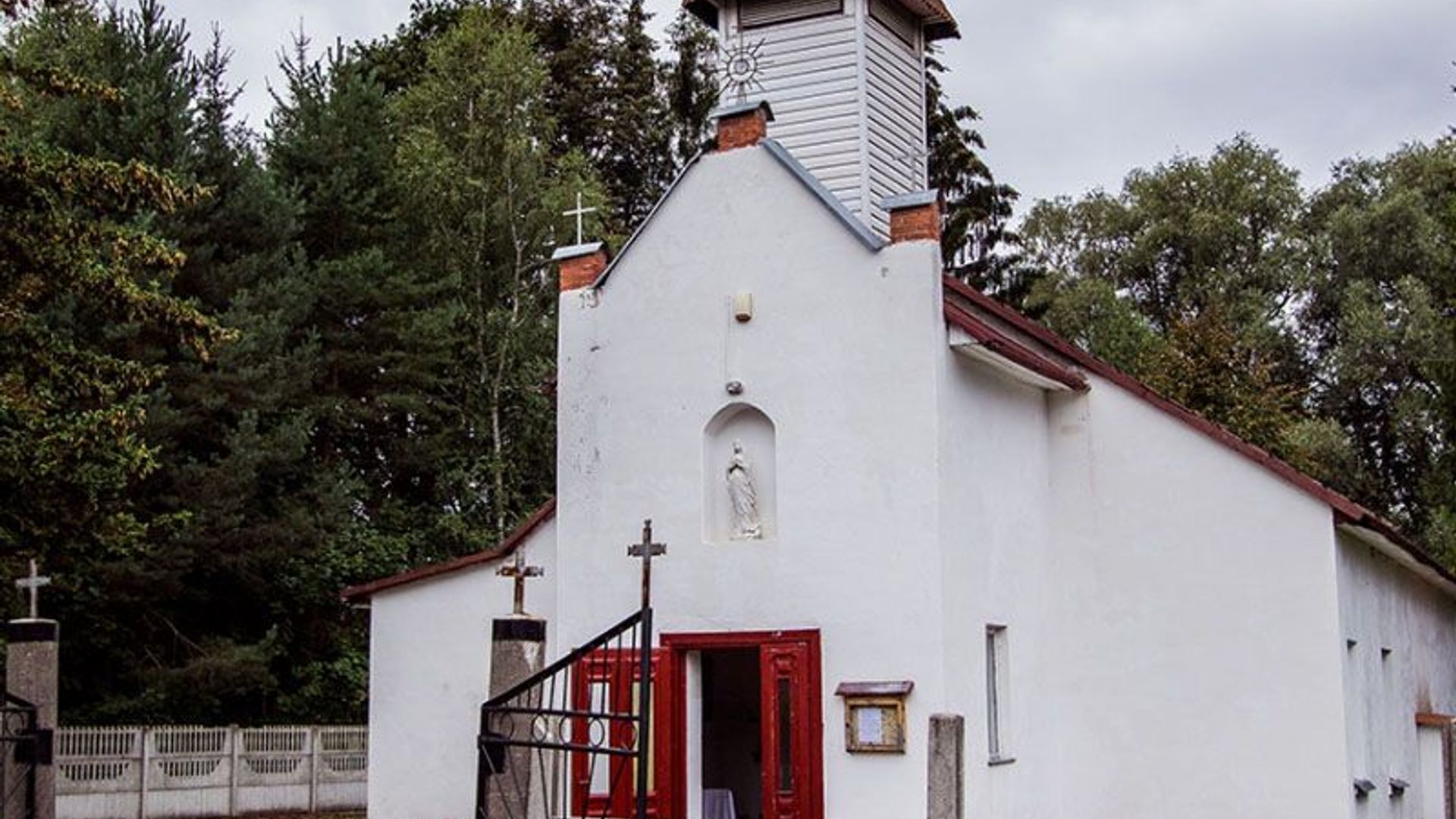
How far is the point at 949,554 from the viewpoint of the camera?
53.9ft

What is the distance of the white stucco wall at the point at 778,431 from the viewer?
16.4 meters

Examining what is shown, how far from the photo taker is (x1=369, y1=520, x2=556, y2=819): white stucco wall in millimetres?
20641

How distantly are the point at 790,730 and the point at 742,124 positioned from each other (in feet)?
20.3

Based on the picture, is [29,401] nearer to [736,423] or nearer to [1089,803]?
[736,423]

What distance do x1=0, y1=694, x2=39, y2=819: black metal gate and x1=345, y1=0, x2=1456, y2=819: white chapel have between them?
493 cm

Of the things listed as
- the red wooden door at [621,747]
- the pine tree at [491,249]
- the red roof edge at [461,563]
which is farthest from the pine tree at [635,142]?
the red wooden door at [621,747]

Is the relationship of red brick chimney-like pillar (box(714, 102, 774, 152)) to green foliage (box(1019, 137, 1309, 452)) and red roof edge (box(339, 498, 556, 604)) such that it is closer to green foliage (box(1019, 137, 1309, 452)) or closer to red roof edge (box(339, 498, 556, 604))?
red roof edge (box(339, 498, 556, 604))

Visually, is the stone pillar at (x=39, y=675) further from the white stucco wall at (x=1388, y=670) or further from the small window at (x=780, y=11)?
the white stucco wall at (x=1388, y=670)

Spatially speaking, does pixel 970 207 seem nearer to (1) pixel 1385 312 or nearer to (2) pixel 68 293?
(1) pixel 1385 312

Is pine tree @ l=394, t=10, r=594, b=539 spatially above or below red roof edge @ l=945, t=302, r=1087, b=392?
above

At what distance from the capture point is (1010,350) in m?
17.2

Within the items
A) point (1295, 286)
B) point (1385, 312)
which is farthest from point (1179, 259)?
point (1385, 312)

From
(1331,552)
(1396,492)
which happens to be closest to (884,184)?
(1331,552)

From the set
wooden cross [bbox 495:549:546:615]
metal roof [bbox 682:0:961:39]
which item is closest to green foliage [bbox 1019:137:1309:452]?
metal roof [bbox 682:0:961:39]
